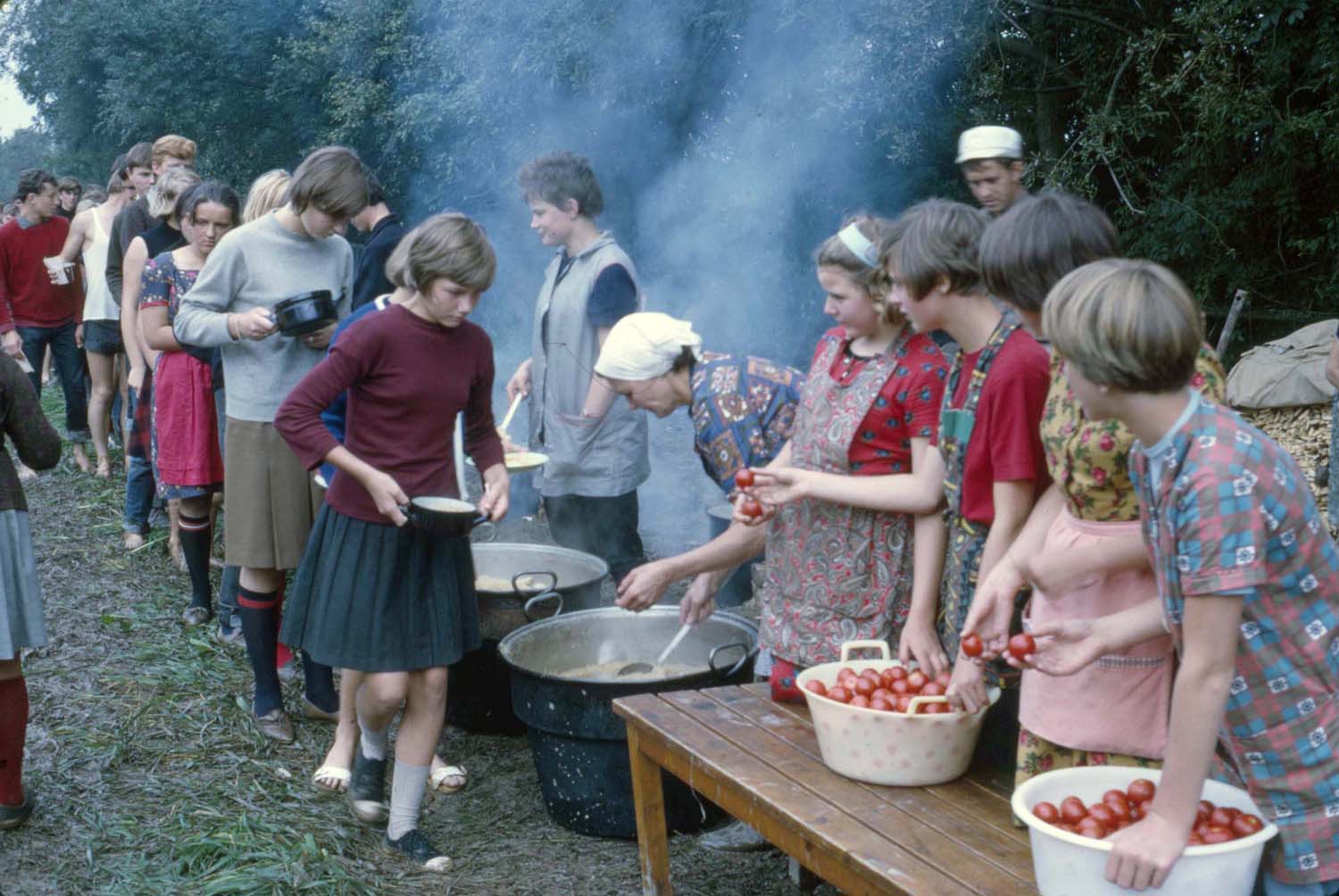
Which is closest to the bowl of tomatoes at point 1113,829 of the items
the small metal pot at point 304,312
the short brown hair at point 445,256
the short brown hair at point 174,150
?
the short brown hair at point 445,256

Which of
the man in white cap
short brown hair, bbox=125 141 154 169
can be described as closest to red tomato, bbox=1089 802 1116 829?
the man in white cap

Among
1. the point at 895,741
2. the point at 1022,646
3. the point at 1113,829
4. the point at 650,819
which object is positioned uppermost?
the point at 1022,646

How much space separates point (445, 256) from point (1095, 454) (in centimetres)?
183

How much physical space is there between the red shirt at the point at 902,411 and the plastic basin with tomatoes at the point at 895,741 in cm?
57

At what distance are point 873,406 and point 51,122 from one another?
88.6 ft

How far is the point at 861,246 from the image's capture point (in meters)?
2.78

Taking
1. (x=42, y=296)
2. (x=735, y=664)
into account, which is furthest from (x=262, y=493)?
(x=42, y=296)

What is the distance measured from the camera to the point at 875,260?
277 cm

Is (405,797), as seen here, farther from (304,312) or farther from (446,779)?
(304,312)

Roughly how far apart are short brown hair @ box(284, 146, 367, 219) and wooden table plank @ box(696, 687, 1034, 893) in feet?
7.39

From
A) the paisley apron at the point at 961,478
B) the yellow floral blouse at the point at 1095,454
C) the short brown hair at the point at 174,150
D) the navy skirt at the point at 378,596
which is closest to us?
the yellow floral blouse at the point at 1095,454

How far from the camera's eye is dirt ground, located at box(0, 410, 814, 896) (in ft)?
11.5

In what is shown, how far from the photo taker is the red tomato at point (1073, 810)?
74.5 inches

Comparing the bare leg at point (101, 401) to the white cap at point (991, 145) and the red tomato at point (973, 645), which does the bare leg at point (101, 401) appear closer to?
the white cap at point (991, 145)
